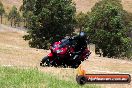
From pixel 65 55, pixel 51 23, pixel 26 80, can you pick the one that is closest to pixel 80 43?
pixel 65 55

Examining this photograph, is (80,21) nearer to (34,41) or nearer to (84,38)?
(34,41)

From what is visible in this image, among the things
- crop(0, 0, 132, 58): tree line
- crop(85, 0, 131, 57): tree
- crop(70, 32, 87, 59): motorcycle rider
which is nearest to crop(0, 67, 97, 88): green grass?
crop(70, 32, 87, 59): motorcycle rider

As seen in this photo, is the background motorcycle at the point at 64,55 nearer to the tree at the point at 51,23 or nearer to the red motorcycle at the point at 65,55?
the red motorcycle at the point at 65,55

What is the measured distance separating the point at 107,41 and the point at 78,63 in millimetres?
38508

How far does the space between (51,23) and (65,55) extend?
41.4 meters

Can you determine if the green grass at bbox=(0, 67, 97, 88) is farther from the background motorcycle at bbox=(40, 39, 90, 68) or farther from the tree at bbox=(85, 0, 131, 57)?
the tree at bbox=(85, 0, 131, 57)

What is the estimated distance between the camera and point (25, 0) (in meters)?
123

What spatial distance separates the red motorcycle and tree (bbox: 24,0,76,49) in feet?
129

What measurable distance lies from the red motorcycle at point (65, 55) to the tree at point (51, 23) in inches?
1547

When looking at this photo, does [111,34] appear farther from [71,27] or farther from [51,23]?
[51,23]

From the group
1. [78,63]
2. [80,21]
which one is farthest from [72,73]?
[80,21]

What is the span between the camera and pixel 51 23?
208ft

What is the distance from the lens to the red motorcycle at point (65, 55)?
2202cm

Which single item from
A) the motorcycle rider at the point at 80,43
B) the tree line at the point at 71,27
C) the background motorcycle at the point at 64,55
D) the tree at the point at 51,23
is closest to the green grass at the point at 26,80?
the background motorcycle at the point at 64,55
